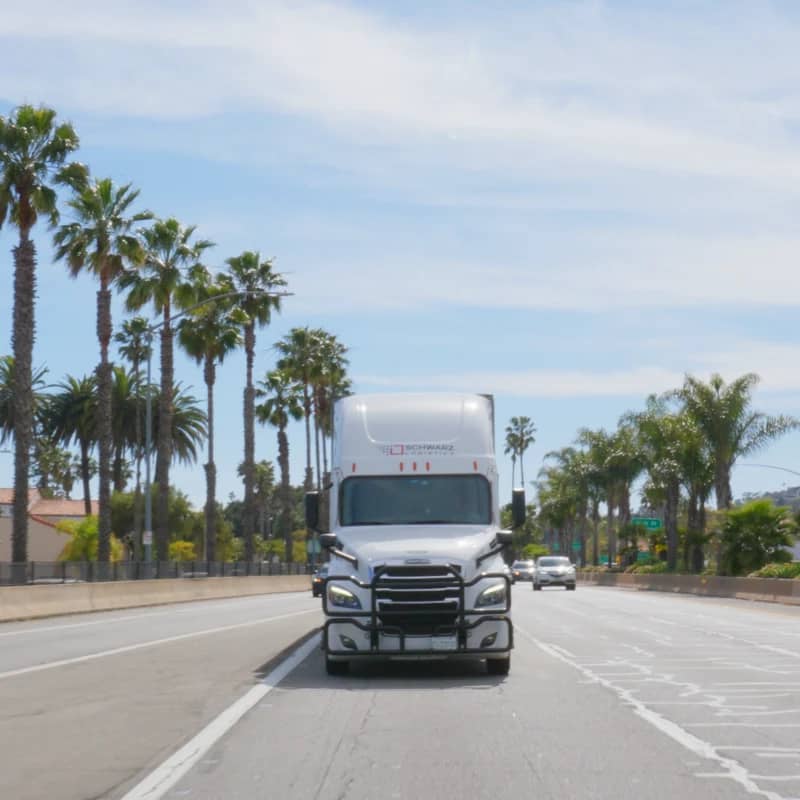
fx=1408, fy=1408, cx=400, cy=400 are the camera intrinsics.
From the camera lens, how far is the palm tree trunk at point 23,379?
132ft

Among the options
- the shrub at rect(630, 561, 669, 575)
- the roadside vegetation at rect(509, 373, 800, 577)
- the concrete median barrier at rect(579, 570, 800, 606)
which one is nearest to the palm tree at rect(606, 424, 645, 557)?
the roadside vegetation at rect(509, 373, 800, 577)

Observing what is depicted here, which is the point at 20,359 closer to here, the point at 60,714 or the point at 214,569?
the point at 214,569

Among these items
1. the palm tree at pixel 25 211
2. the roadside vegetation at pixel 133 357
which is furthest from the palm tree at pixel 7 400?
the palm tree at pixel 25 211

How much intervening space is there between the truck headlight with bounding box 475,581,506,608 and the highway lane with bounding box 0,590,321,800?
2.72 meters

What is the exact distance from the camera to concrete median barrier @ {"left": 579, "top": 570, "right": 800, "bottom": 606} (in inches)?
1736

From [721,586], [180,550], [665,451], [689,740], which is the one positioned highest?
[665,451]

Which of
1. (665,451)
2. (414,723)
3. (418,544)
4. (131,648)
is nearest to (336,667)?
(418,544)

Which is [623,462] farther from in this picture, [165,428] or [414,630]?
[414,630]

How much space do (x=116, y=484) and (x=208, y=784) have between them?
98.0 m

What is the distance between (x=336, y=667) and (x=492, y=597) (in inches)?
80.8

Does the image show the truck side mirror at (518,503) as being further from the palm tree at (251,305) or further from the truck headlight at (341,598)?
the palm tree at (251,305)

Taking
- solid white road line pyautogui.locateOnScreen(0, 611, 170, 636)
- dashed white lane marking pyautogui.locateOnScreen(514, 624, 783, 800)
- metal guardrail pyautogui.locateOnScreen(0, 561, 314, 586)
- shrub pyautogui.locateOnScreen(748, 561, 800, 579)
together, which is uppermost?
metal guardrail pyautogui.locateOnScreen(0, 561, 314, 586)

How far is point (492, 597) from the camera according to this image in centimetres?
1603

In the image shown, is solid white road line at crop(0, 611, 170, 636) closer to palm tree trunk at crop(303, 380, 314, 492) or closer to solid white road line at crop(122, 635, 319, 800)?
solid white road line at crop(122, 635, 319, 800)
